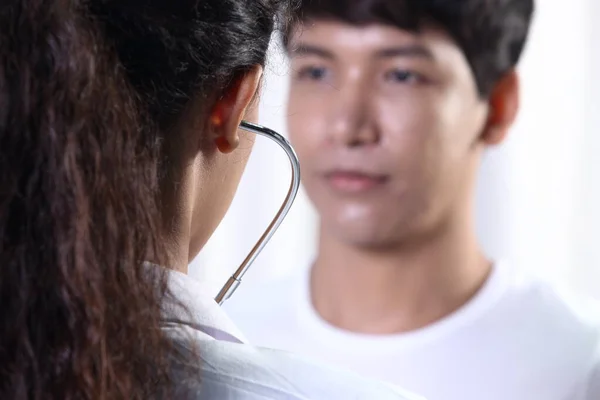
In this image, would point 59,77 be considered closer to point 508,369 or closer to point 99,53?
point 99,53

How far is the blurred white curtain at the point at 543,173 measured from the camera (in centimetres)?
95

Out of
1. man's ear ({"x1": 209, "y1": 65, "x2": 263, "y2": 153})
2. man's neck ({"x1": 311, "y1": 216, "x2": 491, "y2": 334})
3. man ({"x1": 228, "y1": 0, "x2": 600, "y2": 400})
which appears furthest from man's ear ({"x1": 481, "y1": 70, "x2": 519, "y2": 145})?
man's ear ({"x1": 209, "y1": 65, "x2": 263, "y2": 153})

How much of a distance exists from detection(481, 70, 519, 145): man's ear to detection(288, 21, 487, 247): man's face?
1 cm

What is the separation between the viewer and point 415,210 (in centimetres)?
93

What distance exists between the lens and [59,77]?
37 centimetres

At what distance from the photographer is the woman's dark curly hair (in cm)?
37

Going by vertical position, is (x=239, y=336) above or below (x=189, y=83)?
below

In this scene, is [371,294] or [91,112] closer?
[91,112]

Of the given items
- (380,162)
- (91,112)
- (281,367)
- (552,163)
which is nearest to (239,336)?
(281,367)

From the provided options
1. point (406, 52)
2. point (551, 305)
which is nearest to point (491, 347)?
point (551, 305)

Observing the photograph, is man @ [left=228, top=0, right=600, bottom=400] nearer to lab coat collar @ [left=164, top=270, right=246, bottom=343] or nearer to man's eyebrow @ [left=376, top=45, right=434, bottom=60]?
man's eyebrow @ [left=376, top=45, right=434, bottom=60]

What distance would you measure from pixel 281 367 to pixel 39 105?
0.17m

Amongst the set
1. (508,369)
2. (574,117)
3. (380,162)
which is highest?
(574,117)

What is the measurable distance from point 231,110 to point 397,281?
537 millimetres
